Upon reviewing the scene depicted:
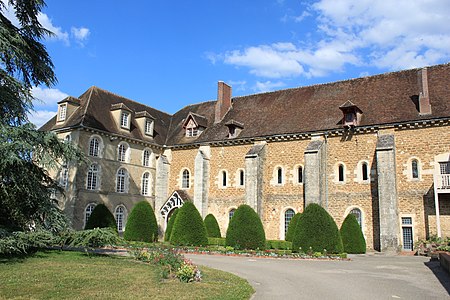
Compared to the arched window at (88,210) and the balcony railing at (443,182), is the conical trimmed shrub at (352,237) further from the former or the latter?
the arched window at (88,210)

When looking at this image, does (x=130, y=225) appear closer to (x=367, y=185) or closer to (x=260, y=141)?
(x=260, y=141)

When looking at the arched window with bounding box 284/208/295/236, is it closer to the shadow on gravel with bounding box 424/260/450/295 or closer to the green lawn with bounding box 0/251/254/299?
the shadow on gravel with bounding box 424/260/450/295

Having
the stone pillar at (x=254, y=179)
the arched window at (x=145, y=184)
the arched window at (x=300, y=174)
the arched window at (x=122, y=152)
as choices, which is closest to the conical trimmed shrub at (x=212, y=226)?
the stone pillar at (x=254, y=179)

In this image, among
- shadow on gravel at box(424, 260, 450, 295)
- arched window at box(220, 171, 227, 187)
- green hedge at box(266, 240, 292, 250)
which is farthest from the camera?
arched window at box(220, 171, 227, 187)

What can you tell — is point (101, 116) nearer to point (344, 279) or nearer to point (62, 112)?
point (62, 112)

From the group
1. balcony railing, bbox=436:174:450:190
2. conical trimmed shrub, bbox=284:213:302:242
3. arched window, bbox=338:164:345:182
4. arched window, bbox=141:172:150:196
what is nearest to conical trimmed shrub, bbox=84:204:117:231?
arched window, bbox=141:172:150:196

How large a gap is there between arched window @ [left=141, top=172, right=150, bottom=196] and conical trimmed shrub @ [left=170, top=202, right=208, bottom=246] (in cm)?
→ 858

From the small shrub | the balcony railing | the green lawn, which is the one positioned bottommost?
the green lawn

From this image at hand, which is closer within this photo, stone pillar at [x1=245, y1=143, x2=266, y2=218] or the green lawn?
the green lawn

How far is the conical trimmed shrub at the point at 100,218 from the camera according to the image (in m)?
25.9

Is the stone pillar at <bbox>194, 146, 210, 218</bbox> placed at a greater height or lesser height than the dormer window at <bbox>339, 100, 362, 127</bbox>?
lesser

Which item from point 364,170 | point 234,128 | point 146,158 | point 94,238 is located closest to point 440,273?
point 364,170

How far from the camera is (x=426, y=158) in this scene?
2361 centimetres

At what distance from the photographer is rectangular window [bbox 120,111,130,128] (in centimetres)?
3054
